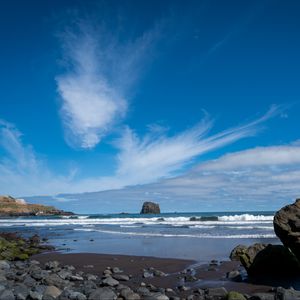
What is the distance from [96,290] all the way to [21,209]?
14078 cm

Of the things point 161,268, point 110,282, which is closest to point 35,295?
point 110,282

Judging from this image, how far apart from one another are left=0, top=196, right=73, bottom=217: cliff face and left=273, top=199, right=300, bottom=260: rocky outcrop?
128 meters

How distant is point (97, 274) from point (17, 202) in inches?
5914

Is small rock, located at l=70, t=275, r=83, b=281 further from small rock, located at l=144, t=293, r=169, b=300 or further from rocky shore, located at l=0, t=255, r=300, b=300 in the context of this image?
small rock, located at l=144, t=293, r=169, b=300

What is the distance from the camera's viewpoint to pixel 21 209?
463 feet

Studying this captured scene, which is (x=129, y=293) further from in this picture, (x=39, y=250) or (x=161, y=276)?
(x=39, y=250)

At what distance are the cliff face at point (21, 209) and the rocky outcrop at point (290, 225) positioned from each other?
12798cm

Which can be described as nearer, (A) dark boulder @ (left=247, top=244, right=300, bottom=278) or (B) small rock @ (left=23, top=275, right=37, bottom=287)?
(B) small rock @ (left=23, top=275, right=37, bottom=287)

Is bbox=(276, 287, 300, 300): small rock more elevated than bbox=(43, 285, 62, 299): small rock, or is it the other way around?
bbox=(276, 287, 300, 300): small rock

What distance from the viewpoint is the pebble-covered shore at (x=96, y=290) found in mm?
9454

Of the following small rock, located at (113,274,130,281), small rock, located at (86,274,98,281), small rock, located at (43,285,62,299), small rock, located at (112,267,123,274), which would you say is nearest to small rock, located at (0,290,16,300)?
small rock, located at (43,285,62,299)

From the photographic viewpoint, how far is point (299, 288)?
10.9 m

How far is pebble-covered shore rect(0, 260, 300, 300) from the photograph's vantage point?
31.0ft

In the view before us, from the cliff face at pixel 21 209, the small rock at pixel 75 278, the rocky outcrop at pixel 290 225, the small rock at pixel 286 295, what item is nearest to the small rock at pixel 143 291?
Answer: the small rock at pixel 75 278
